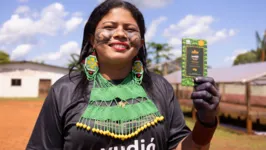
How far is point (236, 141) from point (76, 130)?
7631 mm

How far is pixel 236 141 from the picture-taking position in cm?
826

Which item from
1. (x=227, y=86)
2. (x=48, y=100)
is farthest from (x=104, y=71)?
(x=227, y=86)

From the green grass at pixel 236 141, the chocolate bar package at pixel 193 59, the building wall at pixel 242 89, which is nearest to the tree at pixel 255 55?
the building wall at pixel 242 89

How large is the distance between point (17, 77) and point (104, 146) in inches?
1074

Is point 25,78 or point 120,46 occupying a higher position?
point 120,46

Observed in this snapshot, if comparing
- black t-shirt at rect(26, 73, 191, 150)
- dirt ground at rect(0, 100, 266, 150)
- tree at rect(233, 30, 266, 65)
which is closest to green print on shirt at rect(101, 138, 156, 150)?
black t-shirt at rect(26, 73, 191, 150)

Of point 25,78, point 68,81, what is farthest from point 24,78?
point 68,81

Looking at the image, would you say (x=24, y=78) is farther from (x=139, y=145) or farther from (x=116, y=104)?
(x=139, y=145)

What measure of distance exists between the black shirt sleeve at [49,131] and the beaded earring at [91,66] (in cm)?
26

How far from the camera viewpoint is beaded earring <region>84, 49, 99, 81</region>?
1.75 metres

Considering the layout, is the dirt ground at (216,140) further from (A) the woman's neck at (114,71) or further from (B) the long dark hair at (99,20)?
(A) the woman's neck at (114,71)

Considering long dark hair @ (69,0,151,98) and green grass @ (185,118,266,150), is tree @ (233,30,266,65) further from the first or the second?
long dark hair @ (69,0,151,98)

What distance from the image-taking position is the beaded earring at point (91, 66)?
1.75 meters

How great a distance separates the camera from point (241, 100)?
45.7ft
